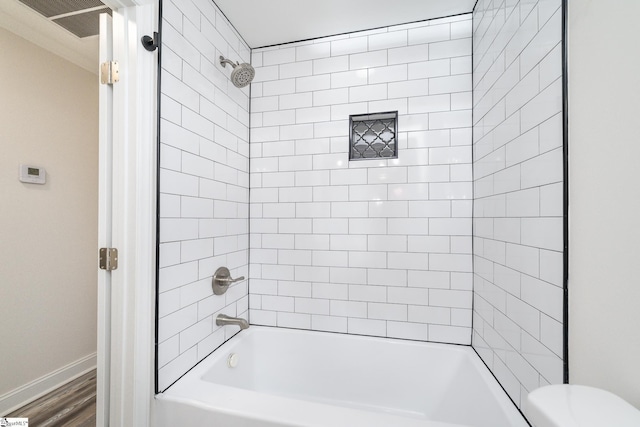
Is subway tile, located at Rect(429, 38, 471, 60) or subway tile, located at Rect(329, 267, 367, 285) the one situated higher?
subway tile, located at Rect(429, 38, 471, 60)

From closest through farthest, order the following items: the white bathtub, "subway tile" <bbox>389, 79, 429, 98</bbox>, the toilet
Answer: the toilet → the white bathtub → "subway tile" <bbox>389, 79, 429, 98</bbox>

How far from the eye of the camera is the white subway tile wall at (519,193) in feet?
2.85

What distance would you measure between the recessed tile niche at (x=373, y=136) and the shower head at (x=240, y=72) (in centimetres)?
67

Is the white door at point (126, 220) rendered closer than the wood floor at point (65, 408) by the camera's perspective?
Yes

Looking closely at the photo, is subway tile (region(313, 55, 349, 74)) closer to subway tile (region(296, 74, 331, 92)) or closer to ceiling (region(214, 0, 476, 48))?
subway tile (region(296, 74, 331, 92))

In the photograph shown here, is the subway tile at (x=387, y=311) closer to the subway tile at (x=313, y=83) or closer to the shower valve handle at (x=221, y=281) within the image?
the shower valve handle at (x=221, y=281)

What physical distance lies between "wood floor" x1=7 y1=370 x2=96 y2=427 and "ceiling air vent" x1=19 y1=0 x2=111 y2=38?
7.87 ft

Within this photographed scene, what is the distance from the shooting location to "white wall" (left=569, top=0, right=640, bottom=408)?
2.00ft

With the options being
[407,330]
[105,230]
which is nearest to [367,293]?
[407,330]

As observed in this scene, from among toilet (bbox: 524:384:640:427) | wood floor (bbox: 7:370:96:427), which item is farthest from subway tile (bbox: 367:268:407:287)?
wood floor (bbox: 7:370:96:427)

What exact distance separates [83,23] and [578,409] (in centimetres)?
276

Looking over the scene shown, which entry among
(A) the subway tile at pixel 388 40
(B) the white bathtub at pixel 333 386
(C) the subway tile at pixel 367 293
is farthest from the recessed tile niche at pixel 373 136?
(B) the white bathtub at pixel 333 386

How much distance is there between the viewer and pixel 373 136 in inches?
68.8

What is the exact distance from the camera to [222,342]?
1616 millimetres
